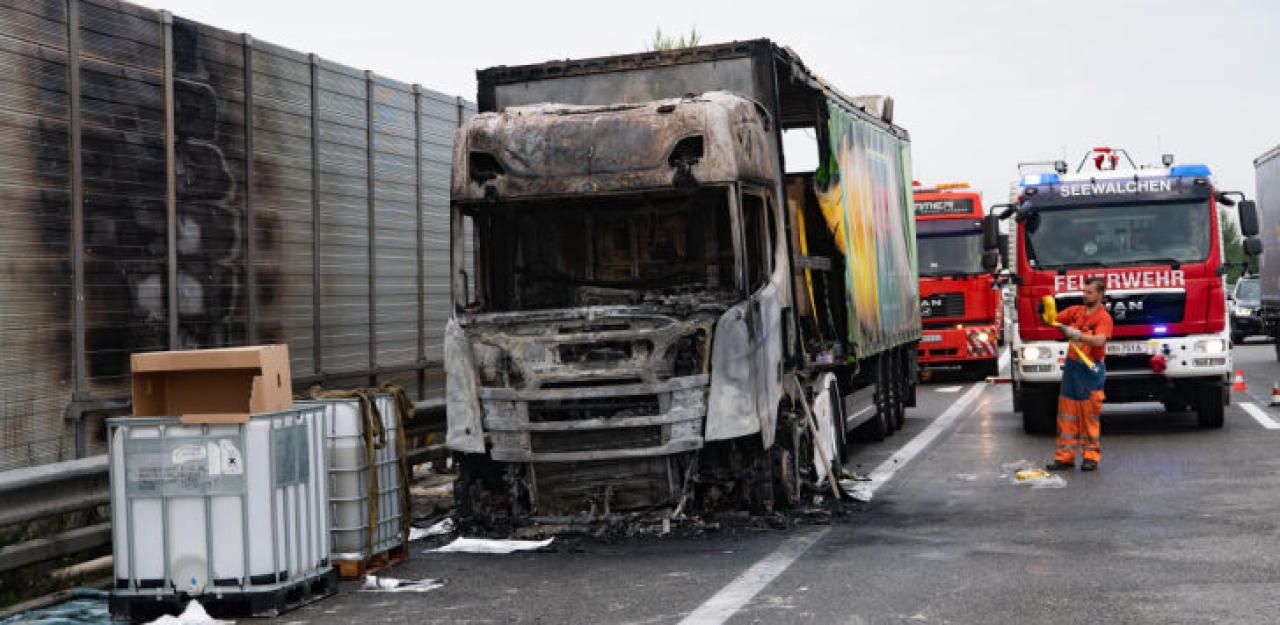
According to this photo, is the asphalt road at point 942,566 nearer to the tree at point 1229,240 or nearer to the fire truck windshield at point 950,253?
the tree at point 1229,240

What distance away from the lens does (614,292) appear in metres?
12.5

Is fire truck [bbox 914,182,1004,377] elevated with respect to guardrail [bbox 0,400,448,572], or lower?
elevated

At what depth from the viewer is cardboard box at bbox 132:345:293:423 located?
354 inches

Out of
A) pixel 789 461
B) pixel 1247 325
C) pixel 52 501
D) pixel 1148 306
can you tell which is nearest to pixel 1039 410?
pixel 1148 306

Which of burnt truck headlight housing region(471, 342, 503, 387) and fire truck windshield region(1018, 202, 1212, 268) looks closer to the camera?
burnt truck headlight housing region(471, 342, 503, 387)

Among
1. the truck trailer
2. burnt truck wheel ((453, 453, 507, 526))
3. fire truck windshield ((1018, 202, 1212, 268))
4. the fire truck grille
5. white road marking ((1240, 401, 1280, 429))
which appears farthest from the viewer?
the truck trailer

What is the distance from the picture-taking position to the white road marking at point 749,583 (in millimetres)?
8336

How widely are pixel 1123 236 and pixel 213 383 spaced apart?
1166 cm

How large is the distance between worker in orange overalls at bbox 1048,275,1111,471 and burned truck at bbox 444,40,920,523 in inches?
97.7

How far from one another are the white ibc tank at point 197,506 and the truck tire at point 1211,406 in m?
12.3

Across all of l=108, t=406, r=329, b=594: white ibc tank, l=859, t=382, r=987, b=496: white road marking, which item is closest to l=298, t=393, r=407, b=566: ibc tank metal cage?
l=108, t=406, r=329, b=594: white ibc tank

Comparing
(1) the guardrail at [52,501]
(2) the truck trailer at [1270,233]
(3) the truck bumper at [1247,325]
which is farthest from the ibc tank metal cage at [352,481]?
(3) the truck bumper at [1247,325]

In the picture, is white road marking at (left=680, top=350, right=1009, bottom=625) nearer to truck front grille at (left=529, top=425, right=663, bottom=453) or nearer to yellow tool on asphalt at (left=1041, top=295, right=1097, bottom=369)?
truck front grille at (left=529, top=425, right=663, bottom=453)

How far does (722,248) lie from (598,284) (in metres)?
0.98
